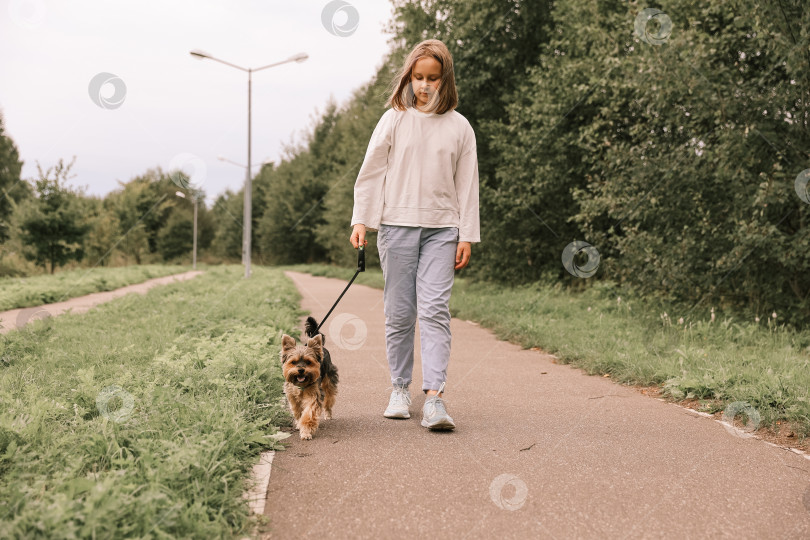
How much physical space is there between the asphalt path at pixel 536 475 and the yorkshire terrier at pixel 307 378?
0.45ft

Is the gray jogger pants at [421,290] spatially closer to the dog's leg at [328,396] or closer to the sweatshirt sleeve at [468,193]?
the sweatshirt sleeve at [468,193]

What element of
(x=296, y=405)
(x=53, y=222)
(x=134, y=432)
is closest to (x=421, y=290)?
(x=296, y=405)

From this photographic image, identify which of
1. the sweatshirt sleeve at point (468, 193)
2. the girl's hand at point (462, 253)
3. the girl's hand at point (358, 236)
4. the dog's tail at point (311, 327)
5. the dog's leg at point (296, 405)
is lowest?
the dog's leg at point (296, 405)

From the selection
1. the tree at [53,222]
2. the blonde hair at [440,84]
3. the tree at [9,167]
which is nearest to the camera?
the blonde hair at [440,84]

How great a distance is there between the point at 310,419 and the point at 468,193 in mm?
1771

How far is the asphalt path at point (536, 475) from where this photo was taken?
8.36 ft

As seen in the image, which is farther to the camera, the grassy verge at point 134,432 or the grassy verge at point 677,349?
the grassy verge at point 677,349

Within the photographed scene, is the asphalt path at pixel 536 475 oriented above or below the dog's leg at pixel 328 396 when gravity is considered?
below

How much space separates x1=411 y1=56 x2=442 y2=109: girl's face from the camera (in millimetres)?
4012

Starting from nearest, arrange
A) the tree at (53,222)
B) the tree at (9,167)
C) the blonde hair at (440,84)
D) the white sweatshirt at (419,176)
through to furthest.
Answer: the blonde hair at (440,84) → the white sweatshirt at (419,176) → the tree at (53,222) → the tree at (9,167)

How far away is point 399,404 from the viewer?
4.24 m

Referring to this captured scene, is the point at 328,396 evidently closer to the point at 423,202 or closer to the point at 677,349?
the point at 423,202

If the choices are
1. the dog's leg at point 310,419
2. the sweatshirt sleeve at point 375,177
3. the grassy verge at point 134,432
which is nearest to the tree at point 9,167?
the grassy verge at point 134,432

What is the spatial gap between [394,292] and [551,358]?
11.0 feet
